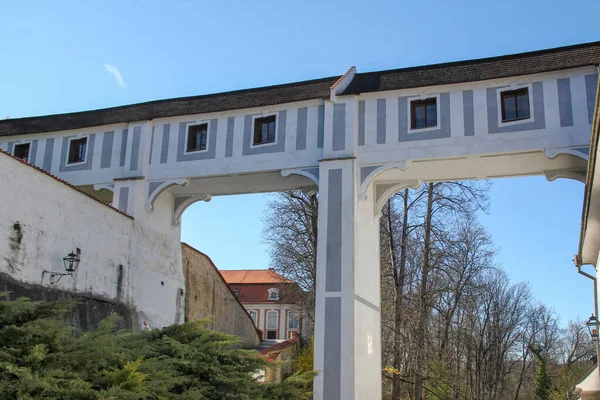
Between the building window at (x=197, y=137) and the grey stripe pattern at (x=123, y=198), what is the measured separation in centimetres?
242

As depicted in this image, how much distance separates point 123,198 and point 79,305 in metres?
4.72

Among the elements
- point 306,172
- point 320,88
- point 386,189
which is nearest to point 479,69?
point 386,189

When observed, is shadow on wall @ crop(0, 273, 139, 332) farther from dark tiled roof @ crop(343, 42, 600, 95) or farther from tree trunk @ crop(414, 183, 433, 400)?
tree trunk @ crop(414, 183, 433, 400)

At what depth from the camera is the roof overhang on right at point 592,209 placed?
1052 cm

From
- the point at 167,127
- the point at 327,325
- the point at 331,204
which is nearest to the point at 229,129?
the point at 167,127

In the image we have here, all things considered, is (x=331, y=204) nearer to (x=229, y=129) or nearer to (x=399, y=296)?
(x=229, y=129)

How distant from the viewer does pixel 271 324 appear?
2354 inches

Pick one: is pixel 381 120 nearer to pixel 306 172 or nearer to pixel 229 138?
pixel 306 172

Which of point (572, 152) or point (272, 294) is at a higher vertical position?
point (272, 294)

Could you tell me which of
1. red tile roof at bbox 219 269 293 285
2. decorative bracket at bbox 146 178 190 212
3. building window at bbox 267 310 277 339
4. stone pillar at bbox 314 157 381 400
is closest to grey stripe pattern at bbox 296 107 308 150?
stone pillar at bbox 314 157 381 400

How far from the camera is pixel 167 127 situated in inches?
882

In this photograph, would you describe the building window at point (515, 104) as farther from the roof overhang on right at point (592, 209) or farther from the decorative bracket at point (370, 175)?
the roof overhang on right at point (592, 209)

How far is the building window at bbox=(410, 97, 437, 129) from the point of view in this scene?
19.6 meters

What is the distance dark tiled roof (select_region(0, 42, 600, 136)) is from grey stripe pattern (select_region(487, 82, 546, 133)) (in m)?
0.48
